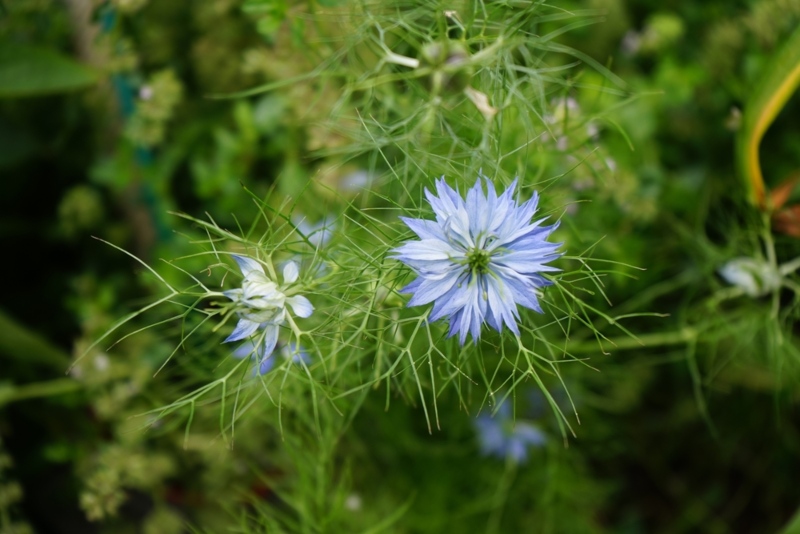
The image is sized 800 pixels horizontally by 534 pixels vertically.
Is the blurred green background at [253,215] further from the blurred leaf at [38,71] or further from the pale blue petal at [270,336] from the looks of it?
the pale blue petal at [270,336]

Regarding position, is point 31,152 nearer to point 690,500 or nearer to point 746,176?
point 746,176

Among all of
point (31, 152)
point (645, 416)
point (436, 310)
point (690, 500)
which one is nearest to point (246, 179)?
point (31, 152)

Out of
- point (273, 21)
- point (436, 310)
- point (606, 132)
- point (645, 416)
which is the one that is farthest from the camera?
point (645, 416)

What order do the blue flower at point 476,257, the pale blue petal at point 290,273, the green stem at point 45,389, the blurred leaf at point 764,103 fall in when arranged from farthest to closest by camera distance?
the green stem at point 45,389, the blurred leaf at point 764,103, the pale blue petal at point 290,273, the blue flower at point 476,257

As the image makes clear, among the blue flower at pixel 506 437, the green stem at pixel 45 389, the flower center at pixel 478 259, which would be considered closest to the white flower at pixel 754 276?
the blue flower at pixel 506 437

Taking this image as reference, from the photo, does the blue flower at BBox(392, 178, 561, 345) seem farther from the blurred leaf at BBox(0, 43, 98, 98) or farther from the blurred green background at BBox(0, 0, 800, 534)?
the blurred leaf at BBox(0, 43, 98, 98)

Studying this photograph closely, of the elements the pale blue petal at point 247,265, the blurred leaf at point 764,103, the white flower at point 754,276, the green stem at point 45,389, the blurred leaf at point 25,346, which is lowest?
the pale blue petal at point 247,265

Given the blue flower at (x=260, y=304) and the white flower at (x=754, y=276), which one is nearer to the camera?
the blue flower at (x=260, y=304)

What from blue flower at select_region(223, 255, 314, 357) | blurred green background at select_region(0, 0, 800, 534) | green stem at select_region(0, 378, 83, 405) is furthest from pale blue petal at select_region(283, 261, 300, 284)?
green stem at select_region(0, 378, 83, 405)
